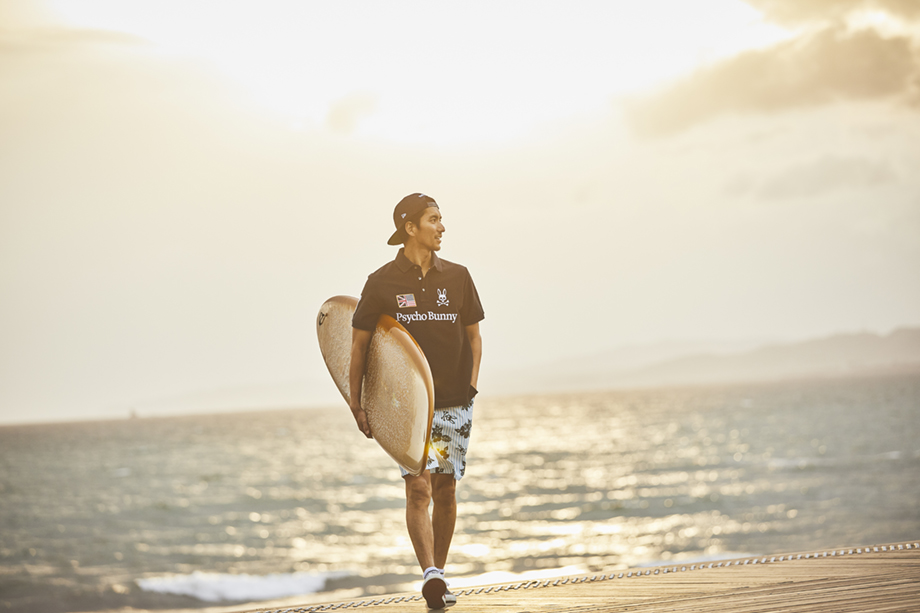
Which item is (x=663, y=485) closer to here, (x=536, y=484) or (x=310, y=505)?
(x=536, y=484)

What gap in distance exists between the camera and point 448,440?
4113mm

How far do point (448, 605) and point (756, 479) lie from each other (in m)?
43.2

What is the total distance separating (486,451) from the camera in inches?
2562

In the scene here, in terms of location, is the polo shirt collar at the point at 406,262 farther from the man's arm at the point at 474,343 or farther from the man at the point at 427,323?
the man's arm at the point at 474,343

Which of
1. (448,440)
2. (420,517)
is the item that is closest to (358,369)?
→ (448,440)

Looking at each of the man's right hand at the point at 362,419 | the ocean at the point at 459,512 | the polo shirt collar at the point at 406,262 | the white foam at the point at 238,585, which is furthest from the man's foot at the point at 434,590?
the white foam at the point at 238,585

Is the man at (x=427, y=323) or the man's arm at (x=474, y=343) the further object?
the man's arm at (x=474, y=343)

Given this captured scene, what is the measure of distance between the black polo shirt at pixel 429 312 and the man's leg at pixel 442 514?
1.46 ft

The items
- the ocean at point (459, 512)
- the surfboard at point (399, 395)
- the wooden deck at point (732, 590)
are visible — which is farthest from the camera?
the ocean at point (459, 512)

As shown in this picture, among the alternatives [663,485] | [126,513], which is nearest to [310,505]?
[126,513]

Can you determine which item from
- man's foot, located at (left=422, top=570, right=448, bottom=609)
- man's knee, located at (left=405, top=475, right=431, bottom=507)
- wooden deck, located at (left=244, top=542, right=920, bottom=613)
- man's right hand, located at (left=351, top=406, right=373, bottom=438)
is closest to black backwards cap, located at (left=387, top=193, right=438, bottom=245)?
man's right hand, located at (left=351, top=406, right=373, bottom=438)

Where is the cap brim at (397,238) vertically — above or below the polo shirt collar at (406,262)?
above

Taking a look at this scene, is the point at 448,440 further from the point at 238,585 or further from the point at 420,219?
the point at 238,585

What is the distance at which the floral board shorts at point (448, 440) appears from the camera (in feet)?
13.4
